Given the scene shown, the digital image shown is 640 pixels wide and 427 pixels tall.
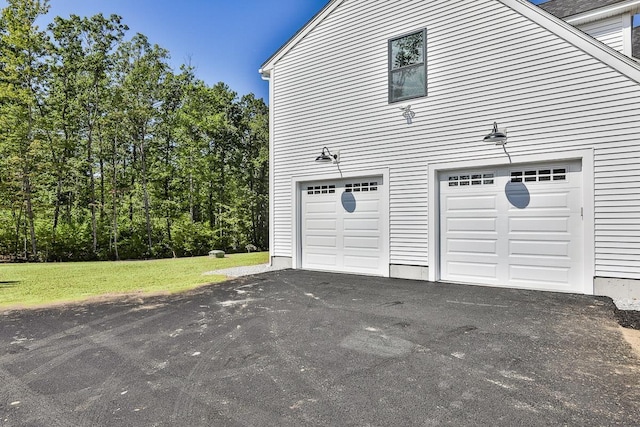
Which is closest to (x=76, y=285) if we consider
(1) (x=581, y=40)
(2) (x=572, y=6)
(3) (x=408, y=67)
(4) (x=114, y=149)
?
(3) (x=408, y=67)

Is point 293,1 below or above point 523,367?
above

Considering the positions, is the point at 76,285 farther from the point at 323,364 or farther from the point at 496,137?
the point at 496,137

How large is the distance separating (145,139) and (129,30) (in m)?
5.39

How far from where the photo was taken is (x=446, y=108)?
6863mm

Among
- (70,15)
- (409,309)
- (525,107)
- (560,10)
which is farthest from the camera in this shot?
(70,15)

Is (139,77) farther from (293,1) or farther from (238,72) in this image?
(293,1)

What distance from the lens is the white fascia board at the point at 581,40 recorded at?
5.32 m

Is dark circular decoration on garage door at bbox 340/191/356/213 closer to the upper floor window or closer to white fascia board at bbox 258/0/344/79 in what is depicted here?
the upper floor window

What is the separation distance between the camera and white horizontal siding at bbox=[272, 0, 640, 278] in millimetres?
5434

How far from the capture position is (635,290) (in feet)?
17.3

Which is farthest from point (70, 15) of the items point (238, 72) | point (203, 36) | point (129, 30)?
point (238, 72)

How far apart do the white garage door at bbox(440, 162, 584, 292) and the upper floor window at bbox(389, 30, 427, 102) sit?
2013 mm

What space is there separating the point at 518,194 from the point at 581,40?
265 cm

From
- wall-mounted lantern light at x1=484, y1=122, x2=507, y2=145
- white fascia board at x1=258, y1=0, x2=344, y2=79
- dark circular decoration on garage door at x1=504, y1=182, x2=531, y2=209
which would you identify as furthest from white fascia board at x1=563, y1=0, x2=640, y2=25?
white fascia board at x1=258, y1=0, x2=344, y2=79
